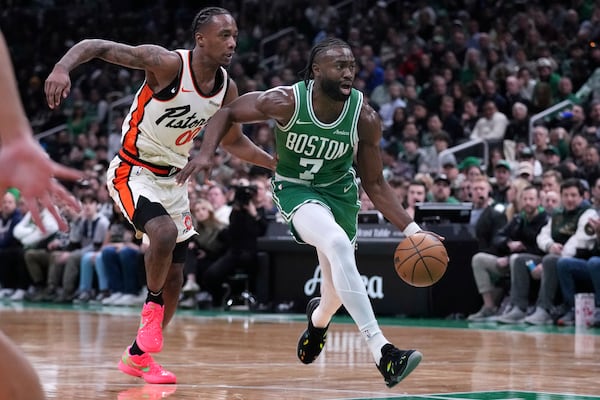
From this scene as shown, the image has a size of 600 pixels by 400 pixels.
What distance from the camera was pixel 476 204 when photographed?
41.3 feet

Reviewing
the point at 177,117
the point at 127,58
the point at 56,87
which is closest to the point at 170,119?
the point at 177,117

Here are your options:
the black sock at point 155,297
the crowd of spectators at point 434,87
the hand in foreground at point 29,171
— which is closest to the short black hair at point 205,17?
the black sock at point 155,297

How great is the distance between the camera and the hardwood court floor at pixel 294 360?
565 centimetres

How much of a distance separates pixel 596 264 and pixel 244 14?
531 inches

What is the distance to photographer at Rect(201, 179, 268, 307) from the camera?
13.5 meters

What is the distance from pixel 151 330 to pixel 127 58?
4.99 feet

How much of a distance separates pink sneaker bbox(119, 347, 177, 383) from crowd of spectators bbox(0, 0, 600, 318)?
Result: 678 centimetres

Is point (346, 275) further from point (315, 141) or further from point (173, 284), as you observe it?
point (173, 284)

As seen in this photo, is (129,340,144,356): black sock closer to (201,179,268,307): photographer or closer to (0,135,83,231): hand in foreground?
(0,135,83,231): hand in foreground

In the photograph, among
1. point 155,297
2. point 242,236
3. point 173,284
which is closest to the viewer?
point 155,297

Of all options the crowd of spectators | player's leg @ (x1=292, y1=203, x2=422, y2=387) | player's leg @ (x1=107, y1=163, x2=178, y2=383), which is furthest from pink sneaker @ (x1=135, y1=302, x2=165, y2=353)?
the crowd of spectators

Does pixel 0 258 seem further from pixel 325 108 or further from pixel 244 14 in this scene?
pixel 325 108

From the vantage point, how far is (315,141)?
5.97m

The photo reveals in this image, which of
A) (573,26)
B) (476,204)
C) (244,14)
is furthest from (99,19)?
(476,204)
